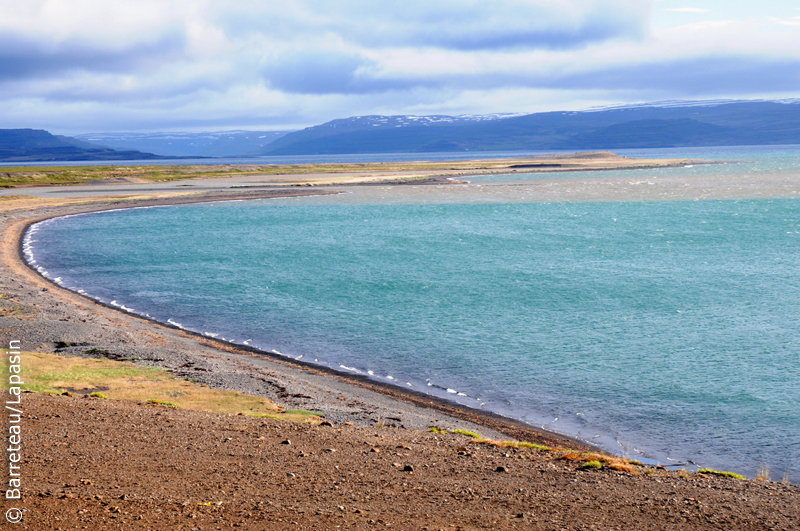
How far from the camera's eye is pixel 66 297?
34500 millimetres

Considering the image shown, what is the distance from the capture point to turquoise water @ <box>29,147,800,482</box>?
66.6ft

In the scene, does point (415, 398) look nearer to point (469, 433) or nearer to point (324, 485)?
point (469, 433)

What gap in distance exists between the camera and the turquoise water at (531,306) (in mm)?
20297

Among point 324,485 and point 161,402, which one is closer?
point 324,485

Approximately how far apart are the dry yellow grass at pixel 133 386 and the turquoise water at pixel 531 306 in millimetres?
6415

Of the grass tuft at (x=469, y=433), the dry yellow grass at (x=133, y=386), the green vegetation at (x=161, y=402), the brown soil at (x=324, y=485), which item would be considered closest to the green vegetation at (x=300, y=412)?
the dry yellow grass at (x=133, y=386)

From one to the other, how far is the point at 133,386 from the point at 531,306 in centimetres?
2188

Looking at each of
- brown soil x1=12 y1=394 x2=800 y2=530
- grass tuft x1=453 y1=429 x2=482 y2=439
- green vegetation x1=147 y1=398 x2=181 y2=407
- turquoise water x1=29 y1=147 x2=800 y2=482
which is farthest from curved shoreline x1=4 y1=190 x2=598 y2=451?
green vegetation x1=147 y1=398 x2=181 y2=407

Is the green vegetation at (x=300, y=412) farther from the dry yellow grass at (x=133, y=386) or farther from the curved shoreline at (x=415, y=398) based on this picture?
the curved shoreline at (x=415, y=398)

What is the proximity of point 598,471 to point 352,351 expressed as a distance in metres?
15.1

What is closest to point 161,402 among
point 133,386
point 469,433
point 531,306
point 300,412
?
point 133,386

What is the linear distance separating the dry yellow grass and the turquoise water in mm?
6415

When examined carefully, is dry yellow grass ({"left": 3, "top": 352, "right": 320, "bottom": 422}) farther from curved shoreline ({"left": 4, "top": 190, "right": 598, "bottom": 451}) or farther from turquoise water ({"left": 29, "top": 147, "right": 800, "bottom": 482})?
turquoise water ({"left": 29, "top": 147, "right": 800, "bottom": 482})

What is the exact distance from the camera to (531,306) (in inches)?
1382
